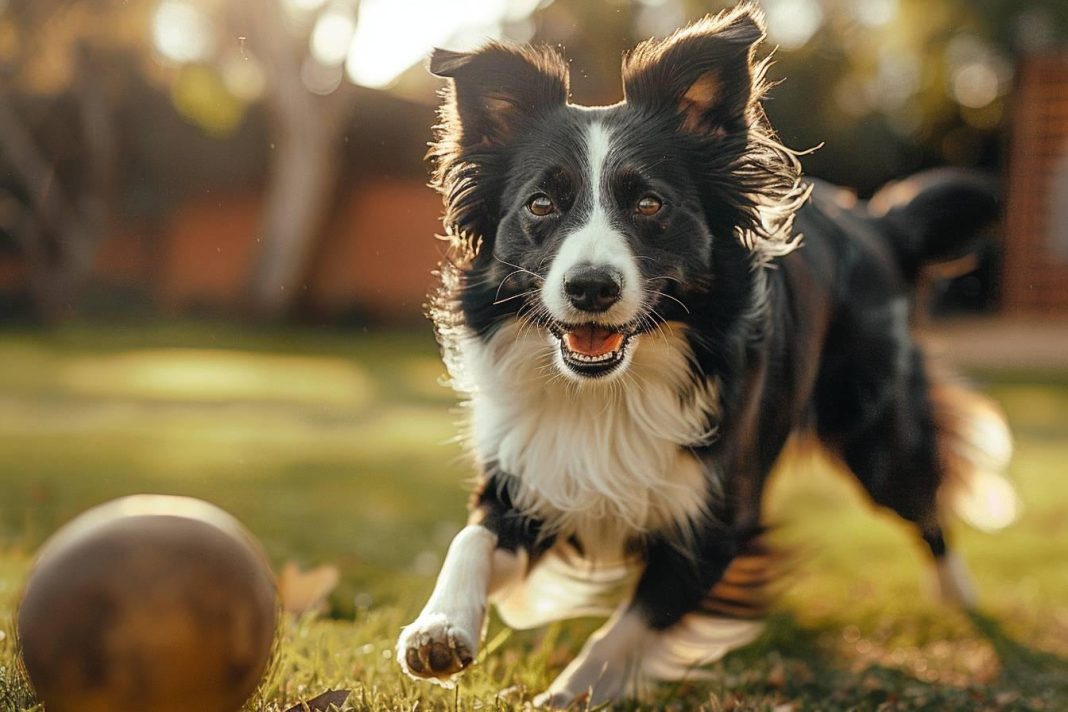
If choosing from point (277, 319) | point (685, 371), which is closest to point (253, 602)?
point (685, 371)

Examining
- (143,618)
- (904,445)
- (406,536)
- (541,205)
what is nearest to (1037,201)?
(904,445)

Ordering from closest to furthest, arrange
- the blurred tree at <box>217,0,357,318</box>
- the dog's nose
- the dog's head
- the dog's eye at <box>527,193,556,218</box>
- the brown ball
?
the brown ball → the dog's nose → the dog's head → the dog's eye at <box>527,193,556,218</box> → the blurred tree at <box>217,0,357,318</box>

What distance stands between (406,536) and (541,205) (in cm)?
315

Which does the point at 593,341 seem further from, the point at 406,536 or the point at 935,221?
the point at 406,536

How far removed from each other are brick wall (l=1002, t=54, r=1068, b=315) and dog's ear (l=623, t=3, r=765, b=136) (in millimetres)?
15193

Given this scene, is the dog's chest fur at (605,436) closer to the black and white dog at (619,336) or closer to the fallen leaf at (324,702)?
the black and white dog at (619,336)

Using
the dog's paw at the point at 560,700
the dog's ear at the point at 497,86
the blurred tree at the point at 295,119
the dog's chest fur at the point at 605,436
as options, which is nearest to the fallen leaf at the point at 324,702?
the dog's paw at the point at 560,700

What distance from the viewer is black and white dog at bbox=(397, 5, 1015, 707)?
10.0ft

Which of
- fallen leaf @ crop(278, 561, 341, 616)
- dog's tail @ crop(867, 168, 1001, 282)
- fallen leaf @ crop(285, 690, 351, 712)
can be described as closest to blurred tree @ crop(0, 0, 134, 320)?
dog's tail @ crop(867, 168, 1001, 282)

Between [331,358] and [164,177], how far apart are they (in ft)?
26.9

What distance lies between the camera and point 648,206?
3068 mm

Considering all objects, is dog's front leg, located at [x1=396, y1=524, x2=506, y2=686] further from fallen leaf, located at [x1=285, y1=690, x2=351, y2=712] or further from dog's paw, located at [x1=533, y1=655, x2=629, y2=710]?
dog's paw, located at [x1=533, y1=655, x2=629, y2=710]

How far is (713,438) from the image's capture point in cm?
326

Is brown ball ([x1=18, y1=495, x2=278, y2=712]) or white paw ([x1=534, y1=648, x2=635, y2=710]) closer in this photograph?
brown ball ([x1=18, y1=495, x2=278, y2=712])
